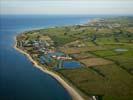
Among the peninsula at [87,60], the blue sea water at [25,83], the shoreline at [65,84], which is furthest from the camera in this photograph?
the peninsula at [87,60]

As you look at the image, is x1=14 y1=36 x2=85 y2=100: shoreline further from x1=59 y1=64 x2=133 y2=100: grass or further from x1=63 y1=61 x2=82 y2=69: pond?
x1=63 y1=61 x2=82 y2=69: pond

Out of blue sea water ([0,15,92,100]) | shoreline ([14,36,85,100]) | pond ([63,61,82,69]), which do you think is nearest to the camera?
shoreline ([14,36,85,100])

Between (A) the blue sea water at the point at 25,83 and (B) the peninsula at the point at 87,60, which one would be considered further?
(B) the peninsula at the point at 87,60

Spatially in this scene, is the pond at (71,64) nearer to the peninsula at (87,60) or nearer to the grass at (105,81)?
the peninsula at (87,60)

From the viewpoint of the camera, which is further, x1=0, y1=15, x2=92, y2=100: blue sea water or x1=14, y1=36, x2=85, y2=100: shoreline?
x1=0, y1=15, x2=92, y2=100: blue sea water

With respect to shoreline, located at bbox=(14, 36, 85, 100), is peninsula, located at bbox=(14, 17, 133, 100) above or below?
above

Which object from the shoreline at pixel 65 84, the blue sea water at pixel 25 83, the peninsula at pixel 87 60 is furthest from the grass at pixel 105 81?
the blue sea water at pixel 25 83

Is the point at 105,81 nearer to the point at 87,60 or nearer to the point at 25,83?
the point at 25,83

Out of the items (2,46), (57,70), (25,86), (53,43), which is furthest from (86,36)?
(25,86)

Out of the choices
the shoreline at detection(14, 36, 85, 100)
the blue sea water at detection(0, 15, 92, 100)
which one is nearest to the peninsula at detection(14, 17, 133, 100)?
the shoreline at detection(14, 36, 85, 100)
